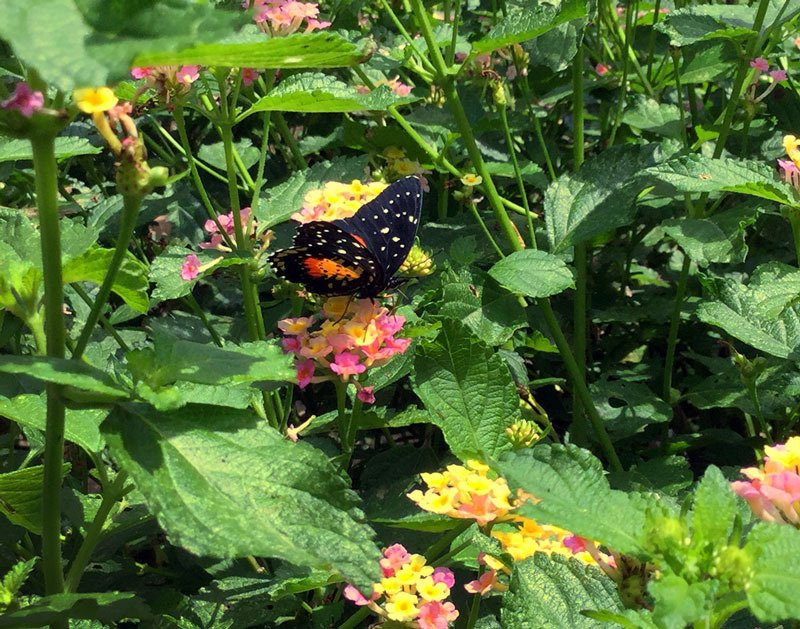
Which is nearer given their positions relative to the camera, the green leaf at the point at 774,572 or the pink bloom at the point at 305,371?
the green leaf at the point at 774,572

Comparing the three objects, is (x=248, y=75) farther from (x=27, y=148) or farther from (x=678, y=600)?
(x=678, y=600)

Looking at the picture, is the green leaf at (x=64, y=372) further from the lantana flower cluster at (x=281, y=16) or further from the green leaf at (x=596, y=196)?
the green leaf at (x=596, y=196)

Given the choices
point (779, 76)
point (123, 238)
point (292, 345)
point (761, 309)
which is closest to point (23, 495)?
point (292, 345)

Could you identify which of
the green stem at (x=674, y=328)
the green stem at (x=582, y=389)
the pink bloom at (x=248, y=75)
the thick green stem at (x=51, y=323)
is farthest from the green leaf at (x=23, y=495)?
the green stem at (x=674, y=328)

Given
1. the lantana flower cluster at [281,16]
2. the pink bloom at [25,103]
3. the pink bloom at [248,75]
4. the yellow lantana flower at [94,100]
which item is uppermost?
the pink bloom at [25,103]

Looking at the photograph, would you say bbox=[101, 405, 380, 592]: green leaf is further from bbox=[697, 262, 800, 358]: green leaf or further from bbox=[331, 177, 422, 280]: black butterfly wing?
bbox=[697, 262, 800, 358]: green leaf

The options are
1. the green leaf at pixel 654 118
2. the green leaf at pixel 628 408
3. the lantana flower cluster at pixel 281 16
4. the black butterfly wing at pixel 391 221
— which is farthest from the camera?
the green leaf at pixel 654 118

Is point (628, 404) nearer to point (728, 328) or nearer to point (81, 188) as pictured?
point (728, 328)
